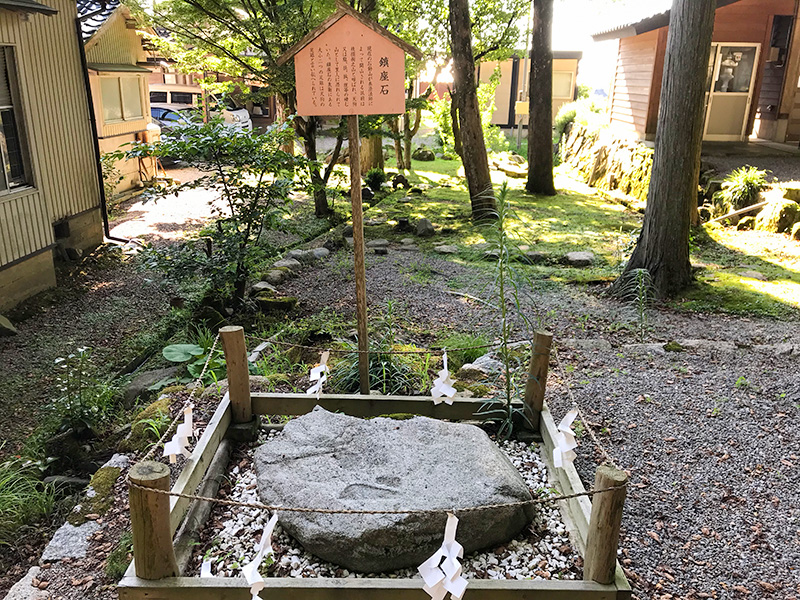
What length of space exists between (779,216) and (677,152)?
3.95 metres

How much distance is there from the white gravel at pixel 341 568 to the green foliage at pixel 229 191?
10.6ft

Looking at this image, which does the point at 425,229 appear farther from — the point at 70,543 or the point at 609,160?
the point at 70,543

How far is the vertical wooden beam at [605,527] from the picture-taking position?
2361mm

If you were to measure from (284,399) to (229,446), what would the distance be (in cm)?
45

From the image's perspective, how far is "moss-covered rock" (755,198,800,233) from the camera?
30.8ft

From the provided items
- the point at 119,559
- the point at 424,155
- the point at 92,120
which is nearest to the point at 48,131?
the point at 92,120

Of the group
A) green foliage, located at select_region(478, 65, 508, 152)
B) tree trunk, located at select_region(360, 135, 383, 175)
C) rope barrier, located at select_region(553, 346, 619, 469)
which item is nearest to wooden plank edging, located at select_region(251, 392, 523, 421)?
rope barrier, located at select_region(553, 346, 619, 469)

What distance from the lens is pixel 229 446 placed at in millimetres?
3750

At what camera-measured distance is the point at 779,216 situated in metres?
9.46

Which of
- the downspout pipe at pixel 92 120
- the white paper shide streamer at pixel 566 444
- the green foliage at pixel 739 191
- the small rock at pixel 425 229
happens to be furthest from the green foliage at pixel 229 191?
the green foliage at pixel 739 191

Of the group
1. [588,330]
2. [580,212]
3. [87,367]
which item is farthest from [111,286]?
[580,212]

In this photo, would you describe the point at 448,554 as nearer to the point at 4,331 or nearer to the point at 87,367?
the point at 87,367

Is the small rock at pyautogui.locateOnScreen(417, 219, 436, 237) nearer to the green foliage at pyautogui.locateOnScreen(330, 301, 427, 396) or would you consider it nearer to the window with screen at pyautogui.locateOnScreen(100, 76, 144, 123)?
the green foliage at pyautogui.locateOnScreen(330, 301, 427, 396)

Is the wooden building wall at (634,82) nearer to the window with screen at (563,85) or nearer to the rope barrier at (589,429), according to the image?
the rope barrier at (589,429)
